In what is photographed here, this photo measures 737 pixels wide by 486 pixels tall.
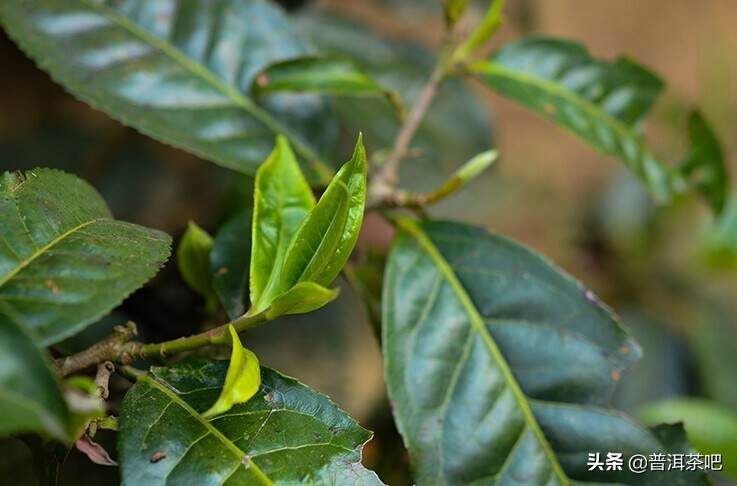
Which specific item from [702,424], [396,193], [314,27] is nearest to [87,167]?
[314,27]

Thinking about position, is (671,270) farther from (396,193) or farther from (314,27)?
(396,193)

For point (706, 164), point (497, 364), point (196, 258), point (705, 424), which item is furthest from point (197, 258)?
point (705, 424)

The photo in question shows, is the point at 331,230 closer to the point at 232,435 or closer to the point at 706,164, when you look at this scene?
the point at 232,435

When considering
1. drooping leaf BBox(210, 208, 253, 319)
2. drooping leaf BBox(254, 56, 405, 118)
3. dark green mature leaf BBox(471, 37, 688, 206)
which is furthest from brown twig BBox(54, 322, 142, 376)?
dark green mature leaf BBox(471, 37, 688, 206)

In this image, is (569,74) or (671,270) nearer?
(569,74)

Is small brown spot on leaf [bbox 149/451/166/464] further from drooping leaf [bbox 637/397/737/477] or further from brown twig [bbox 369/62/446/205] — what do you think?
drooping leaf [bbox 637/397/737/477]

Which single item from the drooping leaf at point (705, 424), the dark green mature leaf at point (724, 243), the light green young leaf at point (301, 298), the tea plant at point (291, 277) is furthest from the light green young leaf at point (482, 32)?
the dark green mature leaf at point (724, 243)

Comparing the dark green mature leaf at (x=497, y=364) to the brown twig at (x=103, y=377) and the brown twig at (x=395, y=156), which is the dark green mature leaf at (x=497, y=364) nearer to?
the brown twig at (x=395, y=156)
